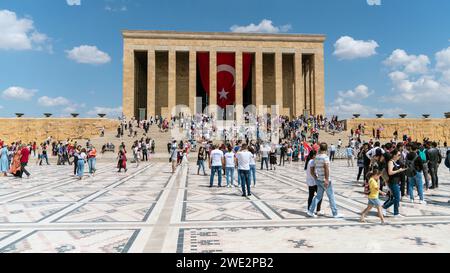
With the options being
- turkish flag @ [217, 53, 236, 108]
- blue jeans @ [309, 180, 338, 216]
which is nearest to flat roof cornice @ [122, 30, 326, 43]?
turkish flag @ [217, 53, 236, 108]

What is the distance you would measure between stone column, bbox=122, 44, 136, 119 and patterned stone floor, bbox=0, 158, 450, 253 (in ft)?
92.9

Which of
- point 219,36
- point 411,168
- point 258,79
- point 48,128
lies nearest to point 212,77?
point 219,36

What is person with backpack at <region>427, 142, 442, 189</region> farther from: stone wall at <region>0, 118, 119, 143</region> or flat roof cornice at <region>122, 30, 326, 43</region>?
flat roof cornice at <region>122, 30, 326, 43</region>

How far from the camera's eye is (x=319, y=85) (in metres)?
38.5

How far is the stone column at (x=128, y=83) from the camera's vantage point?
1412 inches

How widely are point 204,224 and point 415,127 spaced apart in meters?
37.2

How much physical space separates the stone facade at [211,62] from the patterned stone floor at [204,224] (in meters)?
29.4

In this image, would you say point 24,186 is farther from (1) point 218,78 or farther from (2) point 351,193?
(1) point 218,78

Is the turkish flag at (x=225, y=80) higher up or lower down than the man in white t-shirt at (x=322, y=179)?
higher up

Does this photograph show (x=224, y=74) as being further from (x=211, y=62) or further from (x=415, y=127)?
(x=415, y=127)

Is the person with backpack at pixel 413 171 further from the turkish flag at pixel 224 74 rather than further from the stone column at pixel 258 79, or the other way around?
the turkish flag at pixel 224 74

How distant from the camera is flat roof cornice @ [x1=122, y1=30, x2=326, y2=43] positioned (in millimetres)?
36312

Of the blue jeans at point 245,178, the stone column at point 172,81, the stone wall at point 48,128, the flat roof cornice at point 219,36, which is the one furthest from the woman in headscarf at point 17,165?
the flat roof cornice at point 219,36

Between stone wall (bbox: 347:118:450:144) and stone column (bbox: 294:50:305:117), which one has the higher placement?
stone column (bbox: 294:50:305:117)
